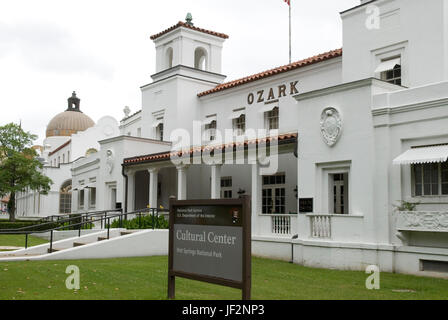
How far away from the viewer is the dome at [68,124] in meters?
62.5

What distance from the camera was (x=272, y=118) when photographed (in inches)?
869

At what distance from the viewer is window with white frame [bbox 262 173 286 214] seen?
2128 centimetres

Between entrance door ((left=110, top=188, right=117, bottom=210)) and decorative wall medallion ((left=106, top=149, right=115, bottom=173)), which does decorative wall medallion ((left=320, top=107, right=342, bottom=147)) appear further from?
entrance door ((left=110, top=188, right=117, bottom=210))

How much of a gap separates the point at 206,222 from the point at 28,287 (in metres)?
4.04

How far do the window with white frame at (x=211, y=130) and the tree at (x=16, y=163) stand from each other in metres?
17.4

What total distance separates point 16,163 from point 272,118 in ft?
72.4

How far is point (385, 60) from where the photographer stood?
1675cm

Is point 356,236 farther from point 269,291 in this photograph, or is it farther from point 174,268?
point 174,268

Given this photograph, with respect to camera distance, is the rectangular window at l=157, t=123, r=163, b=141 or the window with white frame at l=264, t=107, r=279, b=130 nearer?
the window with white frame at l=264, t=107, r=279, b=130

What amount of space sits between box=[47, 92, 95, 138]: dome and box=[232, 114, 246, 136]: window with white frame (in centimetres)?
4264

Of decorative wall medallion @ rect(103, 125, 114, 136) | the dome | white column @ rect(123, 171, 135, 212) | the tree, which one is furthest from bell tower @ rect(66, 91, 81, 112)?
Answer: white column @ rect(123, 171, 135, 212)

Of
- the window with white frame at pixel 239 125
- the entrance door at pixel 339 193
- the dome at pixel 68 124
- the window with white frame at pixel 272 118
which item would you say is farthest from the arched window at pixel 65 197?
the entrance door at pixel 339 193

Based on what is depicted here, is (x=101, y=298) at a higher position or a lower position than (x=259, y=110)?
lower

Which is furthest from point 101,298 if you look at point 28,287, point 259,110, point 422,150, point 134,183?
point 134,183
